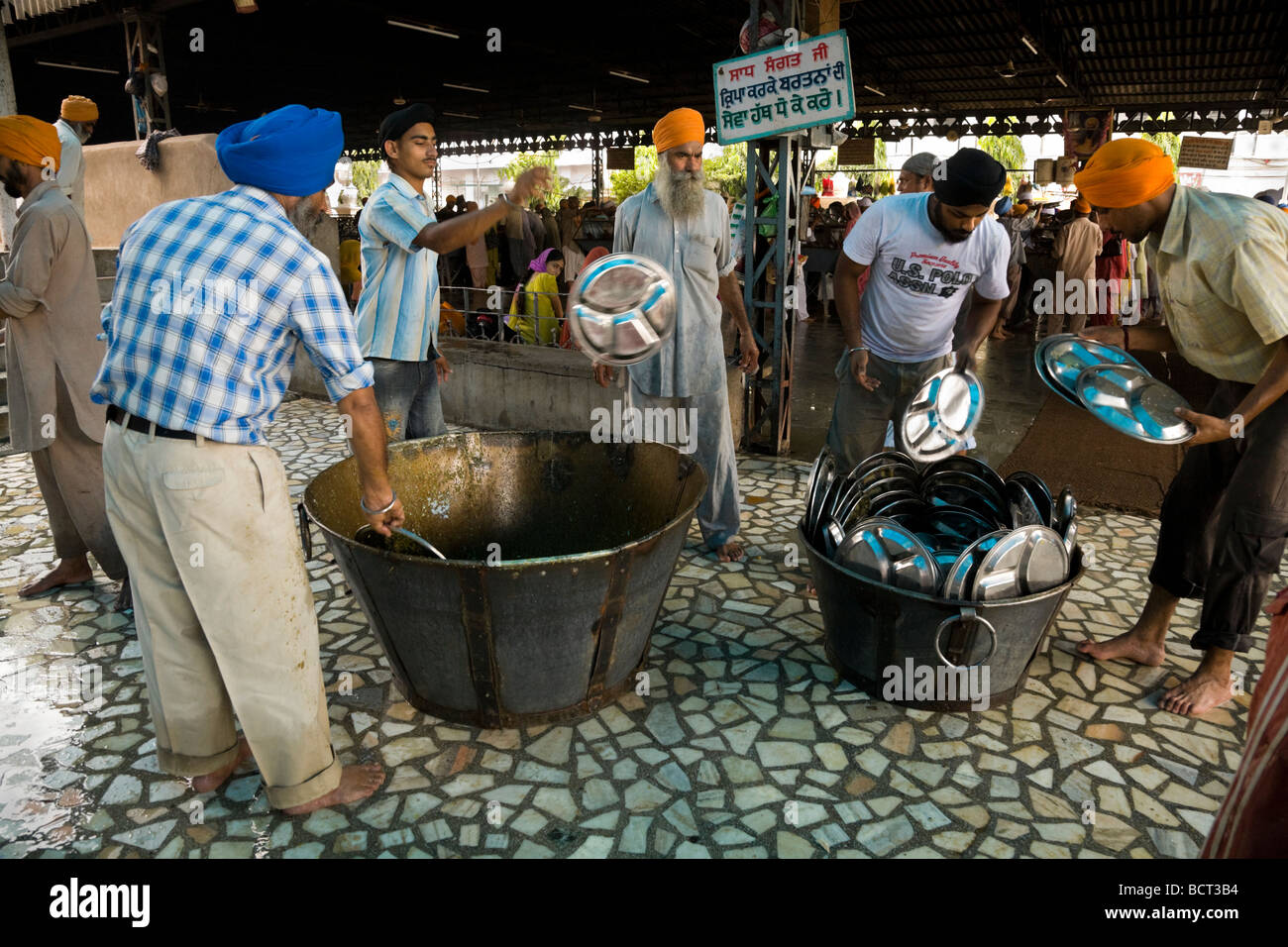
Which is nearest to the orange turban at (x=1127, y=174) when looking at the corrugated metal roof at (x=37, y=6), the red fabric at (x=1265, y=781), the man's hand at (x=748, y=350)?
the man's hand at (x=748, y=350)

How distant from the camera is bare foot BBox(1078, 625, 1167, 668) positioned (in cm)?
374

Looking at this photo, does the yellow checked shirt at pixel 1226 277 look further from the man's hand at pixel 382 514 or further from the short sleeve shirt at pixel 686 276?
the man's hand at pixel 382 514

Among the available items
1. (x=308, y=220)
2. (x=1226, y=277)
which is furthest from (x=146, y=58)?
(x=1226, y=277)

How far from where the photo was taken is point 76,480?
4.13 m

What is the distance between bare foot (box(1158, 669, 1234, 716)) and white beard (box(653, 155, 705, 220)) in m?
3.21

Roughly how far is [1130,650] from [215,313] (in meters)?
4.03

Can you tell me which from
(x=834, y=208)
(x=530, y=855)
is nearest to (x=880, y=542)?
(x=530, y=855)

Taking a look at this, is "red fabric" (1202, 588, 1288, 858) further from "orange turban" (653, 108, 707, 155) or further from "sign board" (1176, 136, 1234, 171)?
"sign board" (1176, 136, 1234, 171)

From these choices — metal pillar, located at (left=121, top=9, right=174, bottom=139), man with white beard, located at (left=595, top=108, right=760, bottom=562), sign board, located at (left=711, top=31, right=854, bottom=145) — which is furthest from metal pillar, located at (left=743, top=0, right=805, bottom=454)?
metal pillar, located at (left=121, top=9, right=174, bottom=139)

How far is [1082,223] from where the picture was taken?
11.0 meters

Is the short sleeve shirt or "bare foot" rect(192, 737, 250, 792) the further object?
the short sleeve shirt

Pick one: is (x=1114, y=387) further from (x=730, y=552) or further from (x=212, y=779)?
(x=212, y=779)

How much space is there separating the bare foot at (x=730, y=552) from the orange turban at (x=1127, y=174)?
2.61 m
